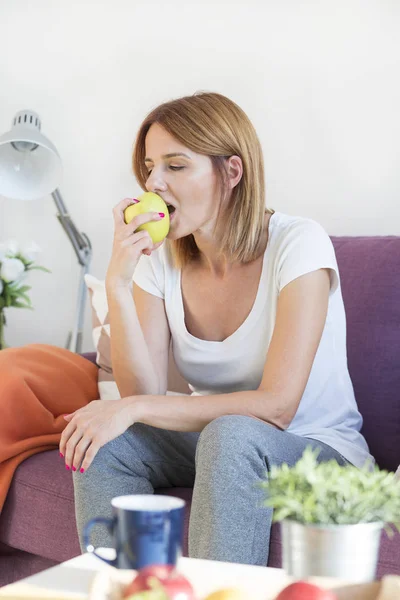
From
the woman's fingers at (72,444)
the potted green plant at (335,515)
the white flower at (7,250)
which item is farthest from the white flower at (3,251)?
the potted green plant at (335,515)

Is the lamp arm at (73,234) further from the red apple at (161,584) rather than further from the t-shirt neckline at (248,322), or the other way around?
the red apple at (161,584)

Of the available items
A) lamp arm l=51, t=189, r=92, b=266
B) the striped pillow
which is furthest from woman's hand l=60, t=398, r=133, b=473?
lamp arm l=51, t=189, r=92, b=266

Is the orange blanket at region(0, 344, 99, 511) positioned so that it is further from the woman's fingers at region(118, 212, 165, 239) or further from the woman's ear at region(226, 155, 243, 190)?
the woman's ear at region(226, 155, 243, 190)

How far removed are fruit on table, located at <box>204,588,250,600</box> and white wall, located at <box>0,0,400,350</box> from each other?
63.6 inches

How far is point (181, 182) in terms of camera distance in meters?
1.59

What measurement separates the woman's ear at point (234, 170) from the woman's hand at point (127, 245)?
6.8 inches

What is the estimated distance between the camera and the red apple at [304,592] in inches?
24.7

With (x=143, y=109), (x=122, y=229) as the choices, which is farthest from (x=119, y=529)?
(x=143, y=109)

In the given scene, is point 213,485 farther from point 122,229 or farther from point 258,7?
point 258,7

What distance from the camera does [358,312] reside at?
5.93 ft

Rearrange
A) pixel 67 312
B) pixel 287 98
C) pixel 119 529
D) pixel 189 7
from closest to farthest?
pixel 119 529, pixel 287 98, pixel 189 7, pixel 67 312

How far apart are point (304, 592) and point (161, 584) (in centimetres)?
11

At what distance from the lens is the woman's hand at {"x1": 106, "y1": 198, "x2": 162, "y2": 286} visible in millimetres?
1569

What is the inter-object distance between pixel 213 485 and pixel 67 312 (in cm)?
180
